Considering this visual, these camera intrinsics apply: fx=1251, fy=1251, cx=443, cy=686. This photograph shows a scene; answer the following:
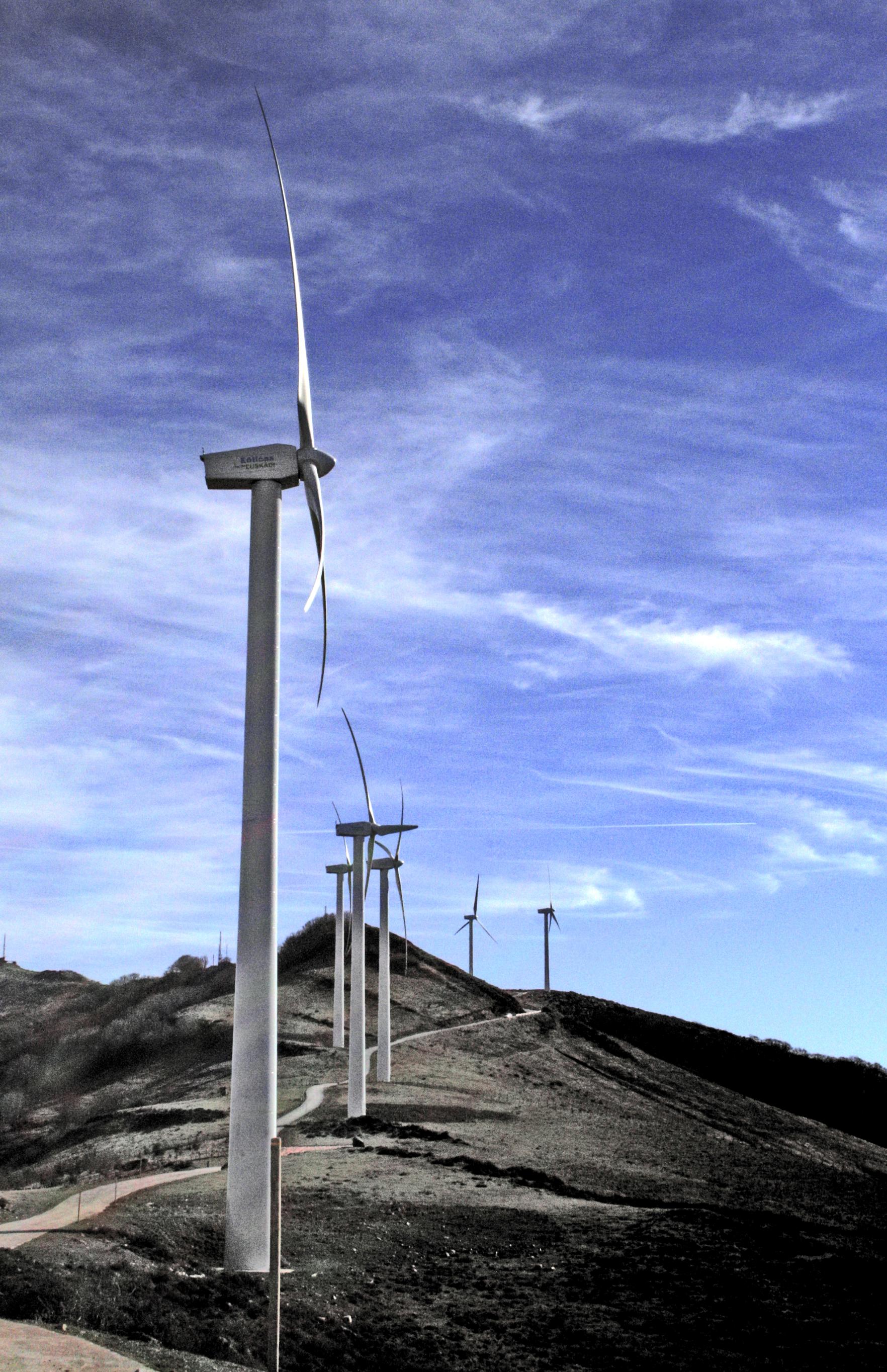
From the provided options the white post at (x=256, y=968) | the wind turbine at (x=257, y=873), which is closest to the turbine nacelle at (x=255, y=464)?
the wind turbine at (x=257, y=873)

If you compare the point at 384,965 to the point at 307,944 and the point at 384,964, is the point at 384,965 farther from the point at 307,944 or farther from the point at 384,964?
the point at 307,944

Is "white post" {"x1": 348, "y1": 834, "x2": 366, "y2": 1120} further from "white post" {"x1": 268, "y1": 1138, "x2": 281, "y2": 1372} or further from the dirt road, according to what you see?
"white post" {"x1": 268, "y1": 1138, "x2": 281, "y2": 1372}

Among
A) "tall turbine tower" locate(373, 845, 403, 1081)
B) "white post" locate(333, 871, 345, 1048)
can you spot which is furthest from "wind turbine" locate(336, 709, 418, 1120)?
"white post" locate(333, 871, 345, 1048)

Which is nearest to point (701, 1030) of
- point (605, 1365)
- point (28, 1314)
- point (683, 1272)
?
point (683, 1272)

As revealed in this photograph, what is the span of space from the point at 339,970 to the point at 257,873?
48.3 m

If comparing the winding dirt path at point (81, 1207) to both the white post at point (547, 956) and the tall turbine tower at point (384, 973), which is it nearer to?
the tall turbine tower at point (384, 973)

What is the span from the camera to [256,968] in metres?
26.4

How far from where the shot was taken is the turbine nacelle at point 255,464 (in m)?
29.2

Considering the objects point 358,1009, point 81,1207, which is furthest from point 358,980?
point 81,1207

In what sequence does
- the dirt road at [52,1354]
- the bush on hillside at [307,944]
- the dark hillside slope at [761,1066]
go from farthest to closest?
the bush on hillside at [307,944] < the dark hillside slope at [761,1066] < the dirt road at [52,1354]

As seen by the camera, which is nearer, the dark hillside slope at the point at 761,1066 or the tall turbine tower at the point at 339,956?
the tall turbine tower at the point at 339,956

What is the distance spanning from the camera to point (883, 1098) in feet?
312

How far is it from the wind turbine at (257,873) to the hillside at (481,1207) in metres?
1.51

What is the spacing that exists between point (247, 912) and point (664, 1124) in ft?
157
